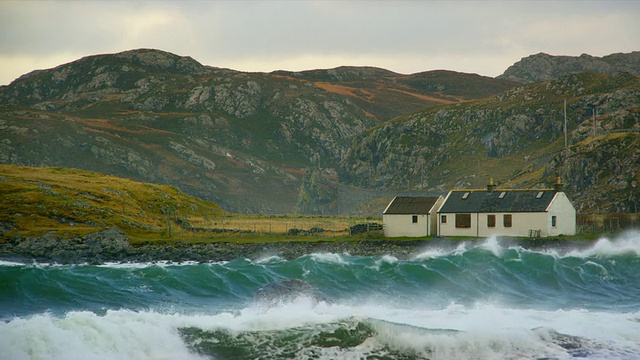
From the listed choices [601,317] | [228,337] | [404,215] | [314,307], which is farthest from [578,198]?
[228,337]

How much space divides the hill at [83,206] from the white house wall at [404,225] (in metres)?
22.3

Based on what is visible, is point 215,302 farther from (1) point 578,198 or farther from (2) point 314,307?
(1) point 578,198

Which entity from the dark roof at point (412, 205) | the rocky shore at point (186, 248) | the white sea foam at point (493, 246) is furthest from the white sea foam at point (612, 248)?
the dark roof at point (412, 205)

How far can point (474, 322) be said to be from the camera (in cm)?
4138

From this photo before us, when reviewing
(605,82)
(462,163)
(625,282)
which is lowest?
(625,282)

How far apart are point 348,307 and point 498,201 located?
131ft

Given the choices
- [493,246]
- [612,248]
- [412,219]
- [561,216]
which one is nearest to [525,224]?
[561,216]

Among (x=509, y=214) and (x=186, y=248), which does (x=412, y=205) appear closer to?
(x=509, y=214)

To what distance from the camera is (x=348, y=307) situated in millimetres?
43906

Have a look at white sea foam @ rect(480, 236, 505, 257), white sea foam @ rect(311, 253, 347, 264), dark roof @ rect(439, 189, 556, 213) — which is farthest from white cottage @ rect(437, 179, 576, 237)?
white sea foam @ rect(311, 253, 347, 264)

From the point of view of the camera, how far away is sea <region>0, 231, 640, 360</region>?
3498 centimetres

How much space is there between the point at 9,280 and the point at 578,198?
76.5 metres

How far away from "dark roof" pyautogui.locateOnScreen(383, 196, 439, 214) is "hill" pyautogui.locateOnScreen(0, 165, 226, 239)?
23047mm

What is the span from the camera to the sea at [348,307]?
115ft
